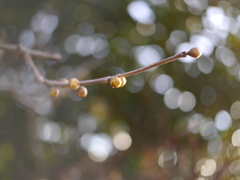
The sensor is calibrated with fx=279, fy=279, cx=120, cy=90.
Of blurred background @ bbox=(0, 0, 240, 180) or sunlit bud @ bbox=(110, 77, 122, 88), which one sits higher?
blurred background @ bbox=(0, 0, 240, 180)

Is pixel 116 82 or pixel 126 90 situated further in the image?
pixel 126 90

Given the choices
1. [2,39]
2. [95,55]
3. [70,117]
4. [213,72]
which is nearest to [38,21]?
[2,39]

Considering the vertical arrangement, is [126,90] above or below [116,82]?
above

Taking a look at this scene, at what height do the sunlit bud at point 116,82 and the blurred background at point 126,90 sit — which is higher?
the blurred background at point 126,90

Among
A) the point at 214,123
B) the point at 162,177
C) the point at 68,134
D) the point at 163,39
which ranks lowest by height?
the point at 162,177

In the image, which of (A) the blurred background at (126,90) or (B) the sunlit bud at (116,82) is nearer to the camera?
(B) the sunlit bud at (116,82)

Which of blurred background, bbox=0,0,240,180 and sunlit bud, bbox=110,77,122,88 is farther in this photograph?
blurred background, bbox=0,0,240,180

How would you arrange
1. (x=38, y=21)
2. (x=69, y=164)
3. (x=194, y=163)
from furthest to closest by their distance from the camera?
(x=69, y=164) → (x=38, y=21) → (x=194, y=163)

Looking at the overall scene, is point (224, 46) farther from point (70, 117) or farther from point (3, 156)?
point (3, 156)
